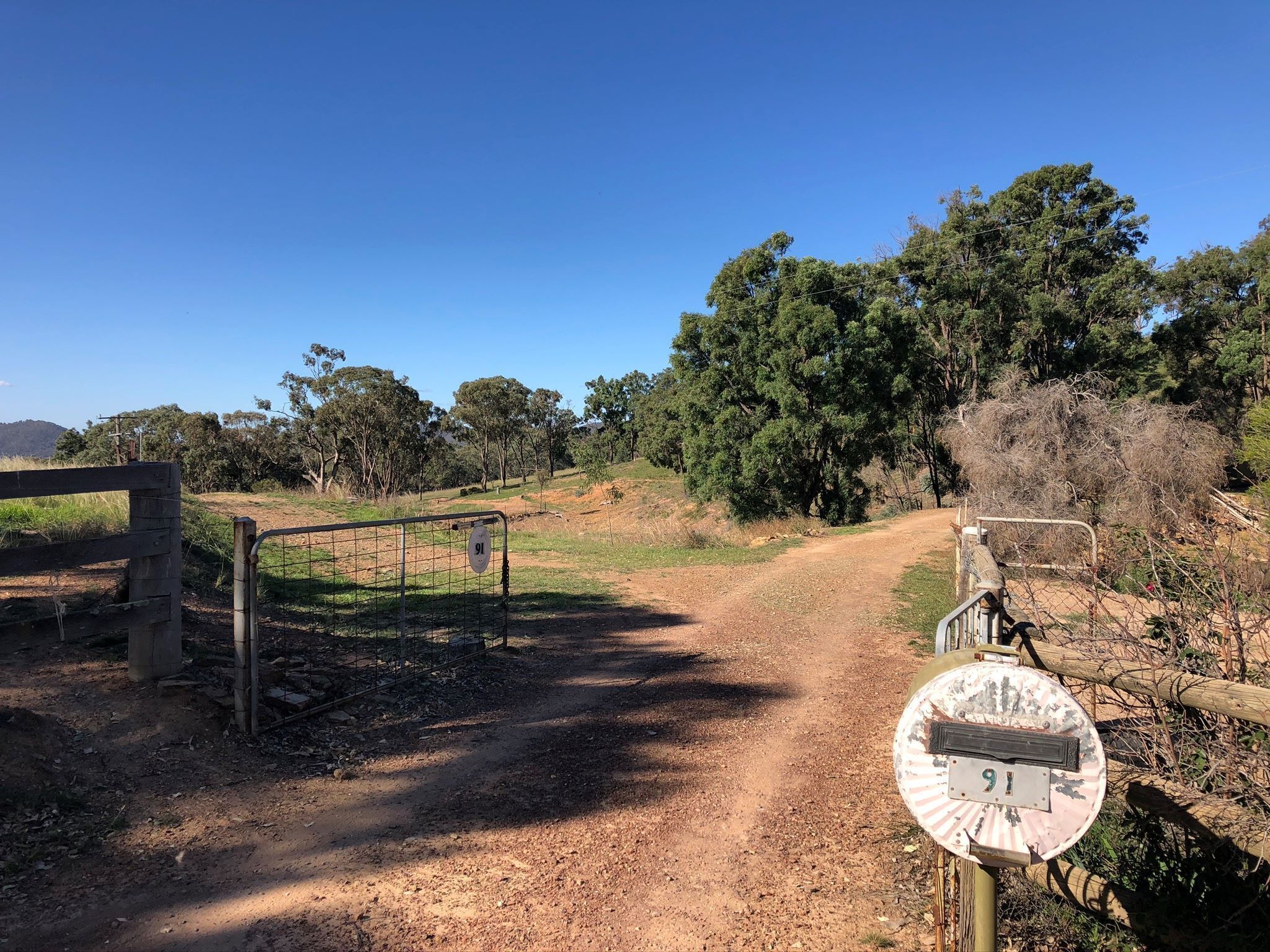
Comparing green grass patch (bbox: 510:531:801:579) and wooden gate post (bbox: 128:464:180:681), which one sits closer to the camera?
wooden gate post (bbox: 128:464:180:681)

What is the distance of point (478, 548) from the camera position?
25.9 feet

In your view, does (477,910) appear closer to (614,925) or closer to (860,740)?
(614,925)

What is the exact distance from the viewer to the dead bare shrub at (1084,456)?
46.8ft

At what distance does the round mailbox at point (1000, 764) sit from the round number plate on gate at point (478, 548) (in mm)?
6265

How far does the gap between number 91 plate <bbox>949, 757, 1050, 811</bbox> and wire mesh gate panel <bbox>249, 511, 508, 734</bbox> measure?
15.3 ft

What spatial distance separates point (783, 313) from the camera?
2473 centimetres

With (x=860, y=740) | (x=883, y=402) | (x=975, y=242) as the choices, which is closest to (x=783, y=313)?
(x=883, y=402)

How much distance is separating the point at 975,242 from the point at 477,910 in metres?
36.3

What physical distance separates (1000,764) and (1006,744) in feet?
0.21

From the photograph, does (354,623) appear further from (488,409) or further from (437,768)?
(488,409)

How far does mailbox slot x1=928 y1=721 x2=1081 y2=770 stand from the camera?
1.83 metres

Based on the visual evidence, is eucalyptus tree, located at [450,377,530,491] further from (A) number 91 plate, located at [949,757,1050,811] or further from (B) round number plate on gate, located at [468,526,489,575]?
(A) number 91 plate, located at [949,757,1050,811]

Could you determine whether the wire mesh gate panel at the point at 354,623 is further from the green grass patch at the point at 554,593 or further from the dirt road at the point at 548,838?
the dirt road at the point at 548,838

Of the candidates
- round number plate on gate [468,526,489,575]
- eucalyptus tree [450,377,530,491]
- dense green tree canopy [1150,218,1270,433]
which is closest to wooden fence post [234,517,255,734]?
round number plate on gate [468,526,489,575]
